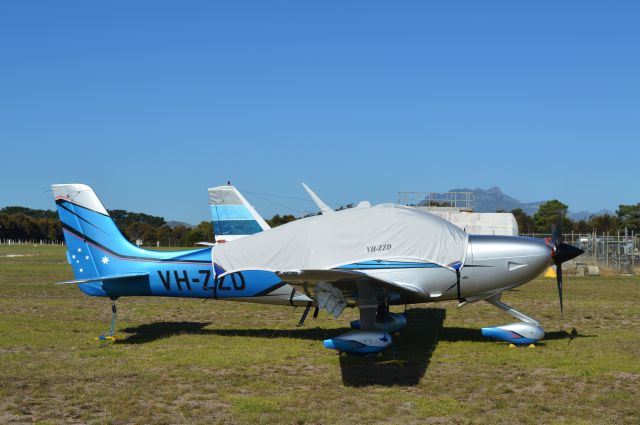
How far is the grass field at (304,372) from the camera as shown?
7.42m

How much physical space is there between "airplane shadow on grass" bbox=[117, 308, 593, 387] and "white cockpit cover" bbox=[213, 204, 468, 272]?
1.74 meters

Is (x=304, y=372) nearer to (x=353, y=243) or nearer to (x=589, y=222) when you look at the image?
(x=353, y=243)

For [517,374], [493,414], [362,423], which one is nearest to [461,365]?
[517,374]

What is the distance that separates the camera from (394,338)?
12539 millimetres

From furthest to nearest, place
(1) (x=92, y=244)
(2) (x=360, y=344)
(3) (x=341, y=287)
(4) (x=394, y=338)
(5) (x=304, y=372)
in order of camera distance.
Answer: (1) (x=92, y=244), (4) (x=394, y=338), (3) (x=341, y=287), (2) (x=360, y=344), (5) (x=304, y=372)

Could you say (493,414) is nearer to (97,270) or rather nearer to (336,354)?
(336,354)

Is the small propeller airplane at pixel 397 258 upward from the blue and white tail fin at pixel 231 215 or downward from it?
downward

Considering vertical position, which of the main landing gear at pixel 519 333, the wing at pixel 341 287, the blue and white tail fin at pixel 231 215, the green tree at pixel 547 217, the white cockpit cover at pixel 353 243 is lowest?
the main landing gear at pixel 519 333

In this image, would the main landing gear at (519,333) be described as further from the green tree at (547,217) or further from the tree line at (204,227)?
the green tree at (547,217)

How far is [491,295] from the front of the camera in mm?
11703

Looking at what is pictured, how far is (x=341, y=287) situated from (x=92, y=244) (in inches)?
236

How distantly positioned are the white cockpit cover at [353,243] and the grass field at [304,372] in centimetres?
164

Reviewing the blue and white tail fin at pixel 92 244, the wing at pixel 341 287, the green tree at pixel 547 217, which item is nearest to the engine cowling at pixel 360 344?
the wing at pixel 341 287

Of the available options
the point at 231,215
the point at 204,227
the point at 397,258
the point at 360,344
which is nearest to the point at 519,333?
the point at 397,258
